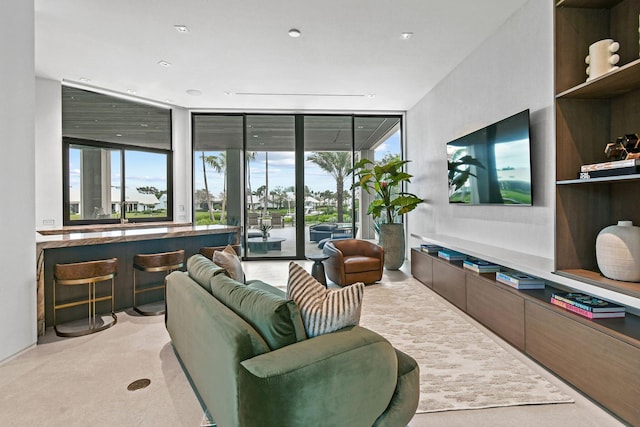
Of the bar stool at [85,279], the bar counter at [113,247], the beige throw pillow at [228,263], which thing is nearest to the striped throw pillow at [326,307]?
the beige throw pillow at [228,263]

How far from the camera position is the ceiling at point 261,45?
3.19m

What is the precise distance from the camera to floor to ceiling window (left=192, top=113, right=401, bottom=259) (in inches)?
264

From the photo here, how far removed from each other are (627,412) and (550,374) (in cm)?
55

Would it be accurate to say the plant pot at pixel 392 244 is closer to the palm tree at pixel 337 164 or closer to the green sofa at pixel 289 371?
the palm tree at pixel 337 164

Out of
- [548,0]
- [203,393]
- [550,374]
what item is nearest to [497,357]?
[550,374]

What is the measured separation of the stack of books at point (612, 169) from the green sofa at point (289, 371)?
1.57m

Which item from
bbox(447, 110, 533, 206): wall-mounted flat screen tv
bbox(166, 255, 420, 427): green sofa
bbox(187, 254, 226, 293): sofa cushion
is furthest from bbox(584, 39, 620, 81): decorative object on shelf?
bbox(187, 254, 226, 293): sofa cushion

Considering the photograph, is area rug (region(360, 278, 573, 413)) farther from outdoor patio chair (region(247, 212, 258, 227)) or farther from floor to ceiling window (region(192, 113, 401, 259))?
outdoor patio chair (region(247, 212, 258, 227))

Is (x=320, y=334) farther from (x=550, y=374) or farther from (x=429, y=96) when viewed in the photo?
(x=429, y=96)

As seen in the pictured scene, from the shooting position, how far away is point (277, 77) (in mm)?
4875

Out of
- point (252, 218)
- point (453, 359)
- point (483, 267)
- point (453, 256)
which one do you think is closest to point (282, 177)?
point (252, 218)

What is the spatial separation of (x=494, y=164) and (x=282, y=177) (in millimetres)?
4222

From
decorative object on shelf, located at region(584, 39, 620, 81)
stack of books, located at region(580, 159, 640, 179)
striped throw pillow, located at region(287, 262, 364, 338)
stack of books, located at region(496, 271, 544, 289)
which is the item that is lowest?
stack of books, located at region(496, 271, 544, 289)

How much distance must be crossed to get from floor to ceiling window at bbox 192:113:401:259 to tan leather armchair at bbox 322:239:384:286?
1.86m
